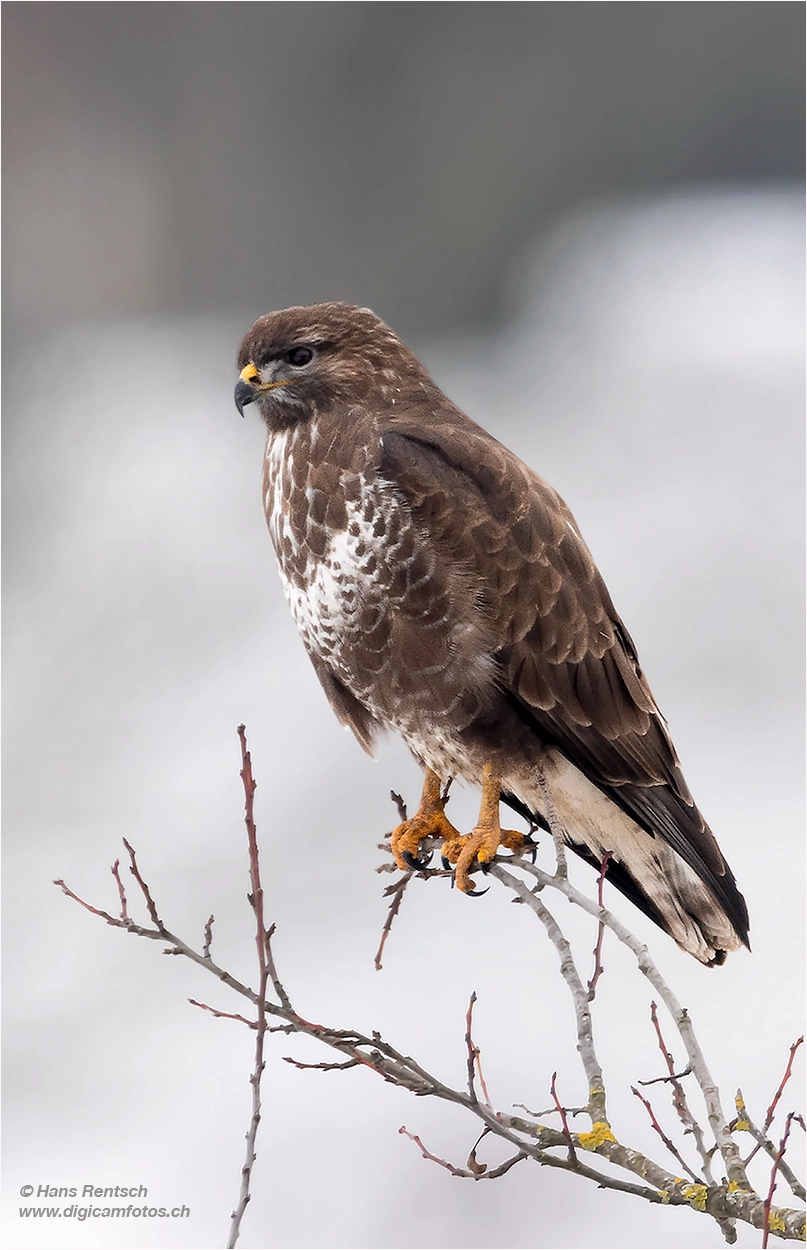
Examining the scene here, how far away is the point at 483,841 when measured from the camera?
3.33 metres

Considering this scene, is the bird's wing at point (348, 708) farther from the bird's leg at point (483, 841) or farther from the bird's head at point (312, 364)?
the bird's head at point (312, 364)

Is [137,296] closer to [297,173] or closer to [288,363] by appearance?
[297,173]

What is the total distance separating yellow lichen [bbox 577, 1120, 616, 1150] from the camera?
7.72 feet

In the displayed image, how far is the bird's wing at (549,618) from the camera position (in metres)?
3.11

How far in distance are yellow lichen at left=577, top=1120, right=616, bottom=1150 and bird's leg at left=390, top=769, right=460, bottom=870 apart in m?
1.21

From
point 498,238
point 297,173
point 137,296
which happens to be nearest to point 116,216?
point 137,296

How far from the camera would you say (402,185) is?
1125cm

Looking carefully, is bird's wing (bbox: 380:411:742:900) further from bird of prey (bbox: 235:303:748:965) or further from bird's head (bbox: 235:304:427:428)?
bird's head (bbox: 235:304:427:428)

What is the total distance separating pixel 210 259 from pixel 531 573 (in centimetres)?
899

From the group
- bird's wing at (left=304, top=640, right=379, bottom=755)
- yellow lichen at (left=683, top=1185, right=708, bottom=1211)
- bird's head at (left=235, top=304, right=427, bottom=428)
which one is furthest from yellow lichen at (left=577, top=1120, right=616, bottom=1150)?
bird's head at (left=235, top=304, right=427, bottom=428)

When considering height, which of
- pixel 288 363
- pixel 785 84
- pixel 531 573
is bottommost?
pixel 531 573

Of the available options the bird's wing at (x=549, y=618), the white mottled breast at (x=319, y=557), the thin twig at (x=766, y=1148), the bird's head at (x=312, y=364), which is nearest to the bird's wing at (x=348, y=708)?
the white mottled breast at (x=319, y=557)

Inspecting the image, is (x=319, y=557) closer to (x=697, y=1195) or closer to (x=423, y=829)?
(x=423, y=829)

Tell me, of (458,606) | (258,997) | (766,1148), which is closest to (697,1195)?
(766,1148)
